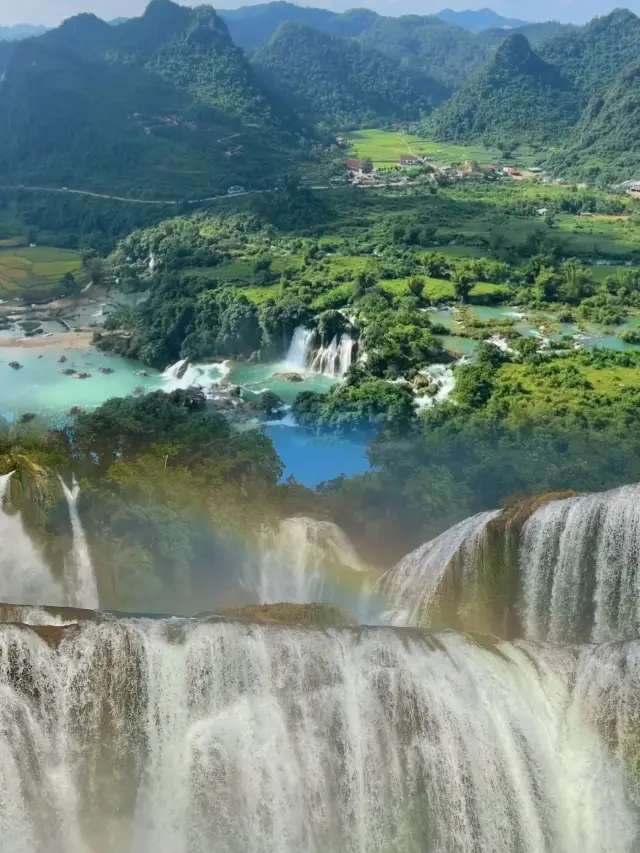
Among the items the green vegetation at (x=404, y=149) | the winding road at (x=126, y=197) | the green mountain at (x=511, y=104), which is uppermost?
the green mountain at (x=511, y=104)

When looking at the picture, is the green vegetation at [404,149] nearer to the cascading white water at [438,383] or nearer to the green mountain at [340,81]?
the green mountain at [340,81]

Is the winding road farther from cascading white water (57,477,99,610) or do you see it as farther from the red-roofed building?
cascading white water (57,477,99,610)

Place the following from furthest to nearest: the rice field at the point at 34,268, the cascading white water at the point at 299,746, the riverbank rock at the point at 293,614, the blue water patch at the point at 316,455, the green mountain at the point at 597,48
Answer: the green mountain at the point at 597,48
the rice field at the point at 34,268
the blue water patch at the point at 316,455
the riverbank rock at the point at 293,614
the cascading white water at the point at 299,746

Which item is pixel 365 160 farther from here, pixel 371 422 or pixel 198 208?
pixel 371 422

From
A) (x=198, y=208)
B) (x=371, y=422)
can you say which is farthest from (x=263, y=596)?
(x=198, y=208)

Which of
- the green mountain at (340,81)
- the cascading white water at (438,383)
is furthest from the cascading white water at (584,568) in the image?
the green mountain at (340,81)
